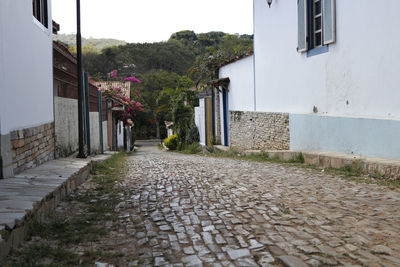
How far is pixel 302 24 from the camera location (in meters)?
11.4

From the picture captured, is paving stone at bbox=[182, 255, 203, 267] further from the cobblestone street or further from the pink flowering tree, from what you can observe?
the pink flowering tree

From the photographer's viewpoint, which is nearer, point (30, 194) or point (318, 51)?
point (30, 194)

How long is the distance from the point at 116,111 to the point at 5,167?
1838 centimetres

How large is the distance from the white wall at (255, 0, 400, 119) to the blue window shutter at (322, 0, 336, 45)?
12cm

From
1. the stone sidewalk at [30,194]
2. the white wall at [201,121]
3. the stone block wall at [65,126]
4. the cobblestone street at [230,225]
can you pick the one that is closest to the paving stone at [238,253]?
the cobblestone street at [230,225]

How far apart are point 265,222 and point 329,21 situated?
710 centimetres

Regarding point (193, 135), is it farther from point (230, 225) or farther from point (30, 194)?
point (230, 225)

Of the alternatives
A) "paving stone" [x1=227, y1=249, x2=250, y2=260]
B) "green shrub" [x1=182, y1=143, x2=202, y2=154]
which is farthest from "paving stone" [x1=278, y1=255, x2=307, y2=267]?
"green shrub" [x1=182, y1=143, x2=202, y2=154]

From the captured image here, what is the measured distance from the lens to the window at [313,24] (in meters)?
10.1

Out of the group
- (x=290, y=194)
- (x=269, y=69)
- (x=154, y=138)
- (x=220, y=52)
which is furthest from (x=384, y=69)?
(x=154, y=138)

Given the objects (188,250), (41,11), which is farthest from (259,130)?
(188,250)

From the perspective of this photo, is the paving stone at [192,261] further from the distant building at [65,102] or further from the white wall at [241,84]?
the white wall at [241,84]

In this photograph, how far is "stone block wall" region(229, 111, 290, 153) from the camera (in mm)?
13008

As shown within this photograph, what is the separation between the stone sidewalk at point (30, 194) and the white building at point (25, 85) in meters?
0.33
